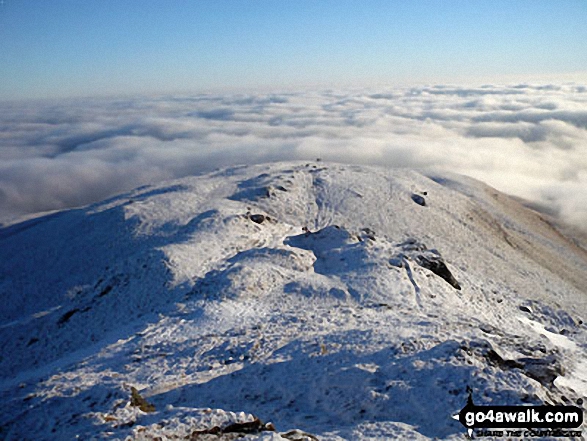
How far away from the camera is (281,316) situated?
19.6 m

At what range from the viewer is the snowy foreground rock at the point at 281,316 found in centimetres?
1183

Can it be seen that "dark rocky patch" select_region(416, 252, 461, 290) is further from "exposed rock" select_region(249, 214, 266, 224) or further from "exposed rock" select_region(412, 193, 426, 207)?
"exposed rock" select_region(412, 193, 426, 207)

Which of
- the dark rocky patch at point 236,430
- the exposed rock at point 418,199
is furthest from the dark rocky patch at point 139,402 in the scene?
the exposed rock at point 418,199

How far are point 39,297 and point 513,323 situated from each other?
99.1ft

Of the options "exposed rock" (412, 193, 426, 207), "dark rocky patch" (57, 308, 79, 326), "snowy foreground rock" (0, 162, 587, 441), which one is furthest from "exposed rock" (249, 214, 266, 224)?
"exposed rock" (412, 193, 426, 207)

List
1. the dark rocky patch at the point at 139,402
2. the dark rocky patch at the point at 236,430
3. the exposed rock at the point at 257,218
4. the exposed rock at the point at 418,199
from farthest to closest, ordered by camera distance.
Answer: the exposed rock at the point at 418,199 < the exposed rock at the point at 257,218 < the dark rocky patch at the point at 139,402 < the dark rocky patch at the point at 236,430

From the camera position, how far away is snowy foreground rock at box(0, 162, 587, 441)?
1183 centimetres

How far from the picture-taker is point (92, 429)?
10.1 metres

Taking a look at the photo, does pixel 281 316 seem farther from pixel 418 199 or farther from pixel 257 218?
pixel 418 199

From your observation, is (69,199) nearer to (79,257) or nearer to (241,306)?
(79,257)

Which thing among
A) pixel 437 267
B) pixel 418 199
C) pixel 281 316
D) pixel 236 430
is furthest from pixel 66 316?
pixel 418 199

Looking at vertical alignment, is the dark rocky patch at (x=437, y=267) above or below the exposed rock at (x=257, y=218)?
below

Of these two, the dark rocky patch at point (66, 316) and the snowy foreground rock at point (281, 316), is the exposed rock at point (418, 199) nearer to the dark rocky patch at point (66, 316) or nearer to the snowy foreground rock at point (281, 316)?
the snowy foreground rock at point (281, 316)

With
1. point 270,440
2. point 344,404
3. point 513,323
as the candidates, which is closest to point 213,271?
point 344,404
